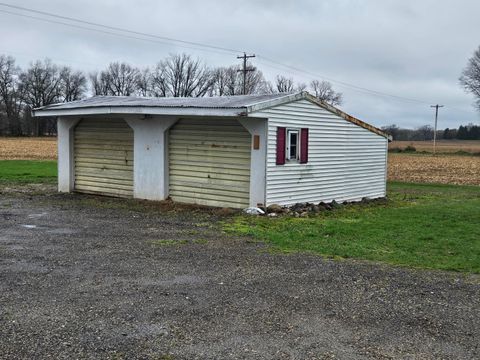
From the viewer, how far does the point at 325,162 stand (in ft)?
46.4

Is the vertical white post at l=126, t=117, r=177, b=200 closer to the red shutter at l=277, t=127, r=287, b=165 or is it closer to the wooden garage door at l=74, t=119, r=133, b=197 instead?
the wooden garage door at l=74, t=119, r=133, b=197

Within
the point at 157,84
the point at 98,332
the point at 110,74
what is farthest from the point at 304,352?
the point at 110,74

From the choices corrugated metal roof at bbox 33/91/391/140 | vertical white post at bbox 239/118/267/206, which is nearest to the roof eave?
corrugated metal roof at bbox 33/91/391/140

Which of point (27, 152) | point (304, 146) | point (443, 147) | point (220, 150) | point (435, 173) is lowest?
point (435, 173)

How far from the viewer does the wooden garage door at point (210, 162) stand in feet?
41.1

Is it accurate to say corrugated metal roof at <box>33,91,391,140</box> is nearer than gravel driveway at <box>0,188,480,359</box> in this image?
No

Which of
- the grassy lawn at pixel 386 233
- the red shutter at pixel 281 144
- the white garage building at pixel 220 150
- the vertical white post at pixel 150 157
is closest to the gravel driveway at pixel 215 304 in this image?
the grassy lawn at pixel 386 233

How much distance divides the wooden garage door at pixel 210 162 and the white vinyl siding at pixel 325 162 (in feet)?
2.61

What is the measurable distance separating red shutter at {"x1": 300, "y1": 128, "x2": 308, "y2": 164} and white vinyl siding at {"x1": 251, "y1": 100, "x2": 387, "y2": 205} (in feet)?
0.43

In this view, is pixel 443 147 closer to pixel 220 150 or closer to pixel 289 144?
pixel 289 144

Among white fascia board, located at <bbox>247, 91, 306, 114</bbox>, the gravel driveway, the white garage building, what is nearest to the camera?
the gravel driveway

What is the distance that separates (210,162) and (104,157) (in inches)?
152

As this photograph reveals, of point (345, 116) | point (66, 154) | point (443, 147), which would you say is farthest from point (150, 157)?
point (443, 147)

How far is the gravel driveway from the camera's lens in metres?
4.07
